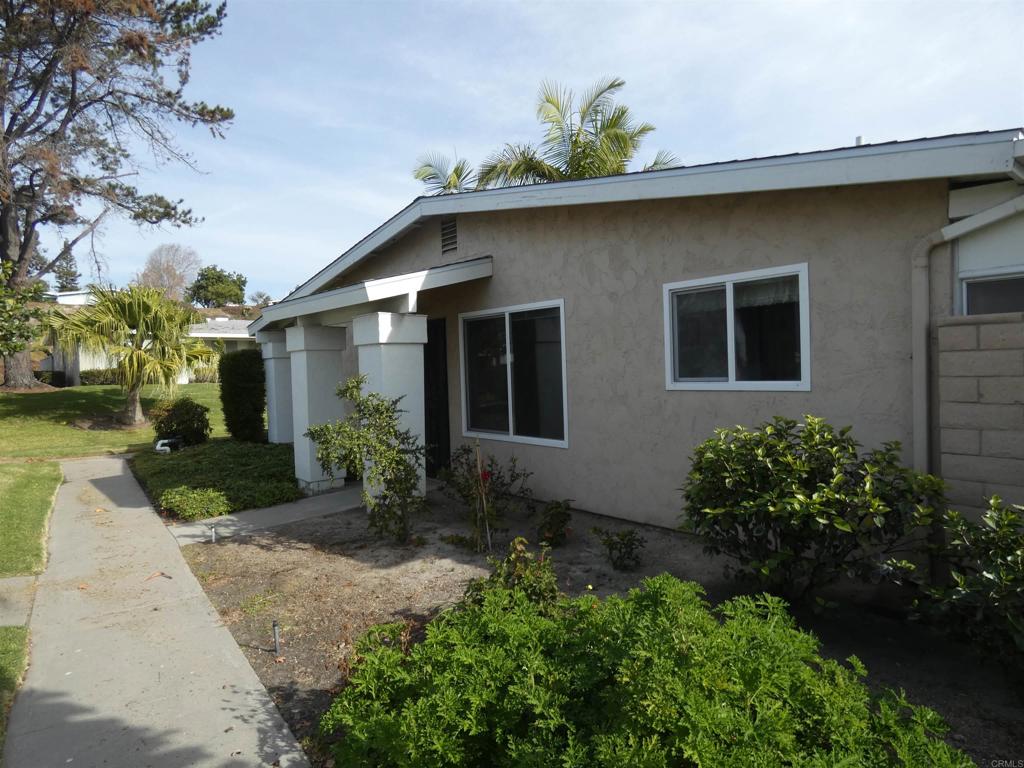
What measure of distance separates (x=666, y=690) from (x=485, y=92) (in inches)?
532

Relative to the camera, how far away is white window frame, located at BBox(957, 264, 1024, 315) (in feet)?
13.9

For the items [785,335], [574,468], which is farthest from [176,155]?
[785,335]

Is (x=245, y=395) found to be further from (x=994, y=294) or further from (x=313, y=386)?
(x=994, y=294)

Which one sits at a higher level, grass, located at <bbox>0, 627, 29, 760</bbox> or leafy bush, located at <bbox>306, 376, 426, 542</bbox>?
leafy bush, located at <bbox>306, 376, 426, 542</bbox>

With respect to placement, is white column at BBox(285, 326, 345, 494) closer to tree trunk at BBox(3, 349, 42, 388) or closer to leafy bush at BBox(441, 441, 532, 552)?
leafy bush at BBox(441, 441, 532, 552)

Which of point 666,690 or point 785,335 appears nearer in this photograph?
point 666,690

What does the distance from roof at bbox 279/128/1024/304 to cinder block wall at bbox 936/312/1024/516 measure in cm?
97

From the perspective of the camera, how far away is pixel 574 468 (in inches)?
Result: 287

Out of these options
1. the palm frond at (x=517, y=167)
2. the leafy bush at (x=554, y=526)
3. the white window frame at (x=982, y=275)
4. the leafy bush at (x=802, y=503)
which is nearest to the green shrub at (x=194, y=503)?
the leafy bush at (x=554, y=526)

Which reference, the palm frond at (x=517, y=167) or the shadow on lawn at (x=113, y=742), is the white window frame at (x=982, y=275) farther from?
the palm frond at (x=517, y=167)

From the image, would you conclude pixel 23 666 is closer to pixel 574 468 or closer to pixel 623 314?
pixel 574 468

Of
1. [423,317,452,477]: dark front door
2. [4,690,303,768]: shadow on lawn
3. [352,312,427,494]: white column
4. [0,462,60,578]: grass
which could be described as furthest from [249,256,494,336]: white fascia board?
[4,690,303,768]: shadow on lawn

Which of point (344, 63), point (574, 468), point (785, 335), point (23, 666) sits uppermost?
point (344, 63)

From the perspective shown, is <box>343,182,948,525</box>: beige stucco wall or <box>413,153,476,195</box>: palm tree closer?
<box>343,182,948,525</box>: beige stucco wall
